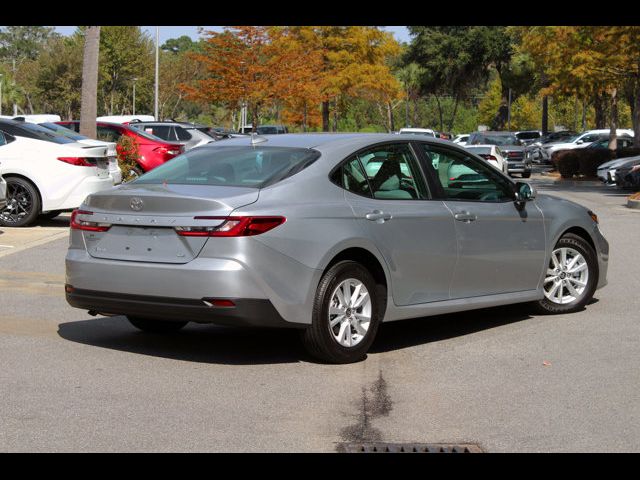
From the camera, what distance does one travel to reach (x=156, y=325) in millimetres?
8727

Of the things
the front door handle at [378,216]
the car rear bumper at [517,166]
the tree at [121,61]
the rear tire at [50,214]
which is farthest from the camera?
→ the tree at [121,61]

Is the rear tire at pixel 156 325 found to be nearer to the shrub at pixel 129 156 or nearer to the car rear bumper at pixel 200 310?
the car rear bumper at pixel 200 310

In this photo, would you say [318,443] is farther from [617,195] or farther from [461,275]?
[617,195]

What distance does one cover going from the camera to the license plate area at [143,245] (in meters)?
7.22

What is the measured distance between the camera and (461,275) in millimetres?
8484

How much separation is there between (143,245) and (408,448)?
262cm

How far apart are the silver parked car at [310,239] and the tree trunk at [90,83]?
1747cm

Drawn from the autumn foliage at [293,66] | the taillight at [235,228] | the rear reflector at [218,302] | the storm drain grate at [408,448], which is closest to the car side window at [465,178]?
the taillight at [235,228]

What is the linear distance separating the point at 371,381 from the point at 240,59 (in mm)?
47638

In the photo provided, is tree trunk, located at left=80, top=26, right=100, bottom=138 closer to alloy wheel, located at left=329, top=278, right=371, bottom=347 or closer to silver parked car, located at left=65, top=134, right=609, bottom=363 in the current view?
silver parked car, located at left=65, top=134, right=609, bottom=363

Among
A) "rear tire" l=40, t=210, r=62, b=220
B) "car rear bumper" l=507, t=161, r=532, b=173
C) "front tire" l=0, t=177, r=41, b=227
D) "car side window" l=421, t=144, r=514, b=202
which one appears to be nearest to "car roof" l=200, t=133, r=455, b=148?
"car side window" l=421, t=144, r=514, b=202

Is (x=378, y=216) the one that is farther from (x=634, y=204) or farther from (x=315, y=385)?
(x=634, y=204)

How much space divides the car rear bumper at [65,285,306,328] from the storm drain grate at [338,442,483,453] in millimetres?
1720
